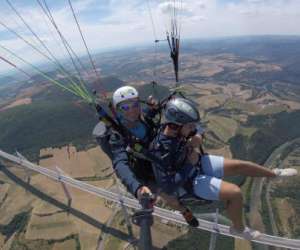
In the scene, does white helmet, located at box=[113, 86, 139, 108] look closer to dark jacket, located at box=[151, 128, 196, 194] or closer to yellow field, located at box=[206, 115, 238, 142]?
dark jacket, located at box=[151, 128, 196, 194]

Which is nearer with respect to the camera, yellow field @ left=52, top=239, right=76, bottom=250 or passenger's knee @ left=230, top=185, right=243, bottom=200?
passenger's knee @ left=230, top=185, right=243, bottom=200

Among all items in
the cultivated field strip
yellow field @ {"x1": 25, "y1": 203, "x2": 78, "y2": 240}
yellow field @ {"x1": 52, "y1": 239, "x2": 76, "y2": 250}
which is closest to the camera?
the cultivated field strip

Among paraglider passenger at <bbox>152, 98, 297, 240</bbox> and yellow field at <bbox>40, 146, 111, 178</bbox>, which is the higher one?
paraglider passenger at <bbox>152, 98, 297, 240</bbox>

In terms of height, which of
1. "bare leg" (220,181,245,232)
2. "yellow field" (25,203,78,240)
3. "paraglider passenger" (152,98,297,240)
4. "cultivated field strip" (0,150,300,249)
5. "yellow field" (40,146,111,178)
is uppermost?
"paraglider passenger" (152,98,297,240)

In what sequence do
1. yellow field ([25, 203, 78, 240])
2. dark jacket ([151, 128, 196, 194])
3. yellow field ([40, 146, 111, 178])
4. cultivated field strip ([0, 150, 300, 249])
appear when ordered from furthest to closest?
yellow field ([40, 146, 111, 178]) < yellow field ([25, 203, 78, 240]) < cultivated field strip ([0, 150, 300, 249]) < dark jacket ([151, 128, 196, 194])

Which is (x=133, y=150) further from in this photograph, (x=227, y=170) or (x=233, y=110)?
(x=233, y=110)

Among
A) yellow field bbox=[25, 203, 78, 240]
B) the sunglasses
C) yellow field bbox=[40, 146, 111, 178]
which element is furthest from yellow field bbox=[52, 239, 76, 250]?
the sunglasses
